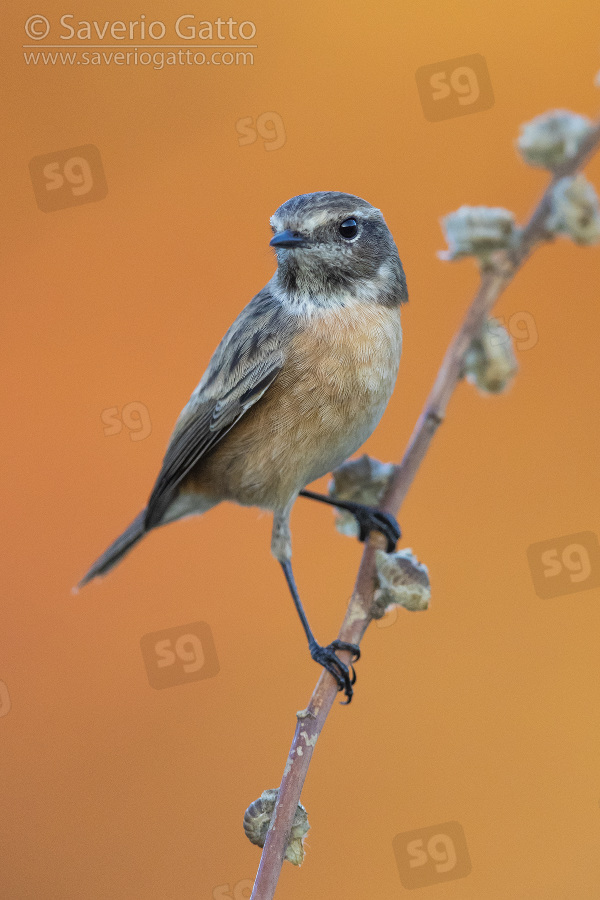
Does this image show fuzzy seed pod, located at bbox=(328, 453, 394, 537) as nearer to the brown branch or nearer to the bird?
the brown branch

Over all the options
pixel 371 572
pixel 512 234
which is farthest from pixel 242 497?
pixel 512 234

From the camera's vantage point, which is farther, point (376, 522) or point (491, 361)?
point (376, 522)

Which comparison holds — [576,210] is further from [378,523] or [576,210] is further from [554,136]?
[378,523]

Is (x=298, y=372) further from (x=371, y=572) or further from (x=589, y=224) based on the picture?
(x=589, y=224)

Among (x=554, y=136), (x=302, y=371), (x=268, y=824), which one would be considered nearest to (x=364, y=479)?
(x=268, y=824)

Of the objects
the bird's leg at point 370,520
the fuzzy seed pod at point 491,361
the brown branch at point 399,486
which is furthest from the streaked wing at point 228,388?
the fuzzy seed pod at point 491,361

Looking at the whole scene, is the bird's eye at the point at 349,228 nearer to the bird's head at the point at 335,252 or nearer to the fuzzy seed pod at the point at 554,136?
the bird's head at the point at 335,252
